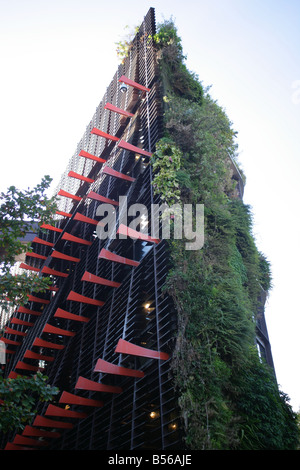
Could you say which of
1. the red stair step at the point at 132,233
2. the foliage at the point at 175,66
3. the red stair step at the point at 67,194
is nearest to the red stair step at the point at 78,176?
the red stair step at the point at 67,194

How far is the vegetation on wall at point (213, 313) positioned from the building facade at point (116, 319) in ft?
1.28

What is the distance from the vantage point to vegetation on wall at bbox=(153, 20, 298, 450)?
724 cm

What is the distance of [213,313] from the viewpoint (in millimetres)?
8367

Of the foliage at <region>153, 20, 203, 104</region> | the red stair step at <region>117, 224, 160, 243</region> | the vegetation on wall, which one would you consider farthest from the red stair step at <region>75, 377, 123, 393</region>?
the foliage at <region>153, 20, 203, 104</region>

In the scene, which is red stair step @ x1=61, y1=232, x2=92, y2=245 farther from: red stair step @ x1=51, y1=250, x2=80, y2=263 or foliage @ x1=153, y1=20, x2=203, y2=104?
foliage @ x1=153, y1=20, x2=203, y2=104

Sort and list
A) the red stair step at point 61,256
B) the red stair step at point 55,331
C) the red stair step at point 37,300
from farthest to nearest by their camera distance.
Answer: the red stair step at point 37,300
the red stair step at point 61,256
the red stair step at point 55,331

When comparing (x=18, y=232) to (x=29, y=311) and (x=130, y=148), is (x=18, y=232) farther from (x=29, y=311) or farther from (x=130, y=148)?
(x=29, y=311)

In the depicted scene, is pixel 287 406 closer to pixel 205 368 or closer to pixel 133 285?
pixel 205 368

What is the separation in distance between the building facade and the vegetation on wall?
1.28ft

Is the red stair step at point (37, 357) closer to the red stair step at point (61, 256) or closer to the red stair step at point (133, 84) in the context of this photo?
the red stair step at point (61, 256)

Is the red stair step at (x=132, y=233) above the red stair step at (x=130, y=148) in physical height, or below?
below

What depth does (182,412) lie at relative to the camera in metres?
6.91

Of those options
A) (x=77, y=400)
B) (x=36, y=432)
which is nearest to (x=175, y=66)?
(x=77, y=400)

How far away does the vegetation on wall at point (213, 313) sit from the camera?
23.7 feet
